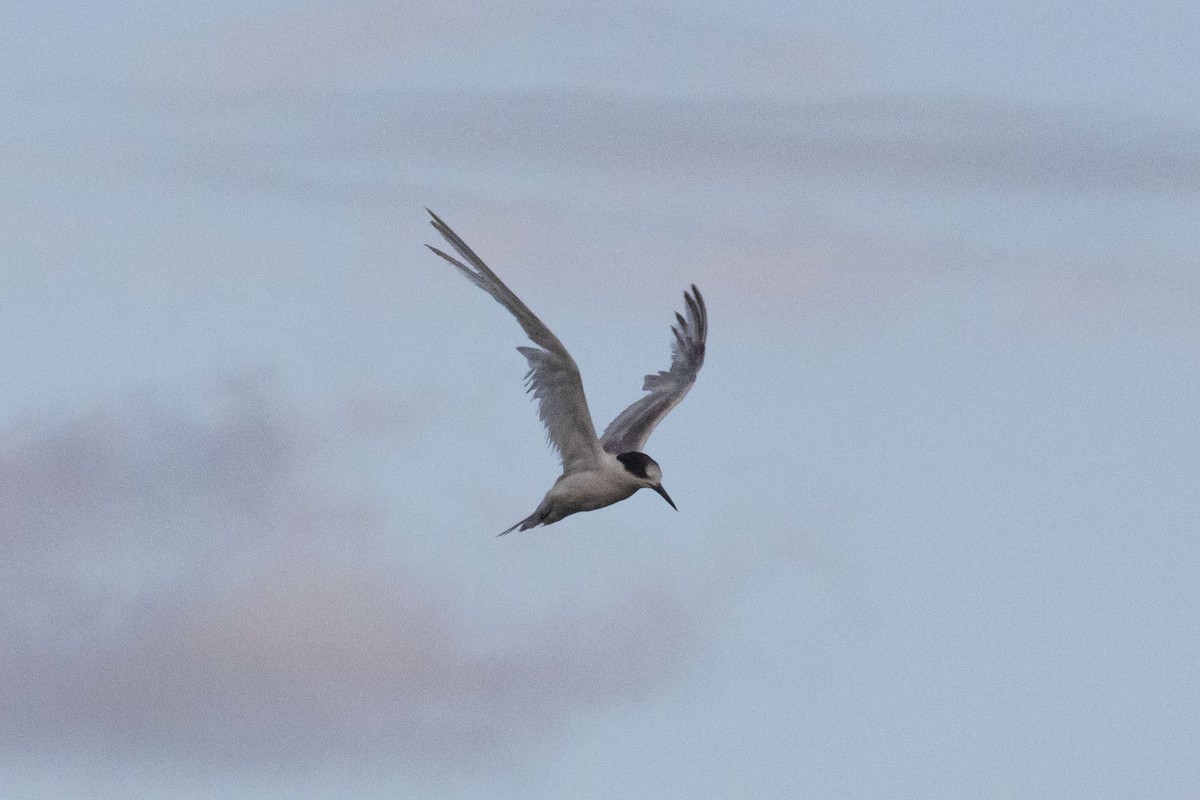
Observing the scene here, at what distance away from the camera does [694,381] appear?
104 ft

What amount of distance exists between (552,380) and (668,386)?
20.8 feet

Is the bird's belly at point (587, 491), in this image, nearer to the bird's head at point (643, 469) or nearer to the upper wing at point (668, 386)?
the bird's head at point (643, 469)

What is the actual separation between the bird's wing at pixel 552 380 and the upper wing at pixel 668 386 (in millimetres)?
2704

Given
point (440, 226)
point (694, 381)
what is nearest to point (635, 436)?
point (694, 381)

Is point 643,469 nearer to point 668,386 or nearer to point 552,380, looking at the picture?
point 552,380

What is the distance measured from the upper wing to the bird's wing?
8.87 feet

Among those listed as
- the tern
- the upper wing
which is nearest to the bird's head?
the tern

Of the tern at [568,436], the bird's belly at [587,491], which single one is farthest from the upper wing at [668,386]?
the bird's belly at [587,491]

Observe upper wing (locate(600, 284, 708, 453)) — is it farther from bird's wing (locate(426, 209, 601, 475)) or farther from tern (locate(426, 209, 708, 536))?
bird's wing (locate(426, 209, 601, 475))

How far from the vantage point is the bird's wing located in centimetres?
2325

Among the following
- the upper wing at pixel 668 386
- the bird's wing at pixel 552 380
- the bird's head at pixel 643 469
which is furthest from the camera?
the upper wing at pixel 668 386

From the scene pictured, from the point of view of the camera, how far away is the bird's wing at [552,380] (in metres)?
23.2

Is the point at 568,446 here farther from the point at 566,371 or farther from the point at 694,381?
the point at 694,381

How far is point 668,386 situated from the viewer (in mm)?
31531
